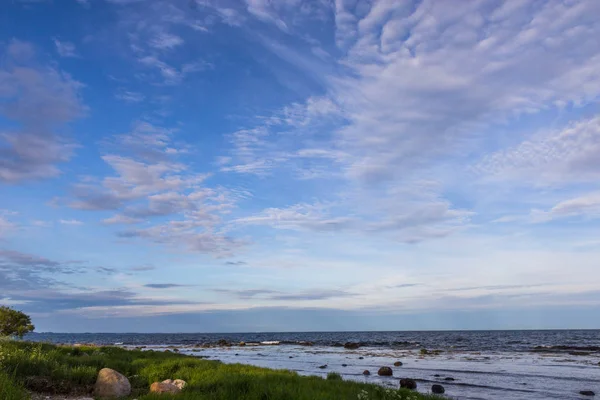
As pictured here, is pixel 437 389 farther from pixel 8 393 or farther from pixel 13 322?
pixel 13 322

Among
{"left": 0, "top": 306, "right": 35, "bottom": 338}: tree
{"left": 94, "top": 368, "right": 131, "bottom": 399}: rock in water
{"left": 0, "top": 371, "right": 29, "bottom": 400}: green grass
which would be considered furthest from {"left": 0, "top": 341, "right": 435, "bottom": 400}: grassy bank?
Result: {"left": 0, "top": 306, "right": 35, "bottom": 338}: tree

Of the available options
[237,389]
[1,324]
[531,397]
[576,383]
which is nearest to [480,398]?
[531,397]

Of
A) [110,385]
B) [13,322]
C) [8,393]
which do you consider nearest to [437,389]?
[110,385]

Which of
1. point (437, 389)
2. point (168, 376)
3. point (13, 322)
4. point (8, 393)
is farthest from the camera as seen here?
point (13, 322)

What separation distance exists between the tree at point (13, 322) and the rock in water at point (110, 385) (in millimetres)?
33310

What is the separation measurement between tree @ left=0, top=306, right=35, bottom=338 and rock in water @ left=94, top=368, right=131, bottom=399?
33.3 meters

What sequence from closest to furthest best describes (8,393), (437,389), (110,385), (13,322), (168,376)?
1. (8,393)
2. (110,385)
3. (168,376)
4. (437,389)
5. (13,322)

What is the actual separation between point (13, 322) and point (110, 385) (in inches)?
1412

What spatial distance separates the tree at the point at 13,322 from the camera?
137ft

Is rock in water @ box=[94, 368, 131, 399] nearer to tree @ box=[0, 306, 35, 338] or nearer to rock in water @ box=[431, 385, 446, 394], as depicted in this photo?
rock in water @ box=[431, 385, 446, 394]

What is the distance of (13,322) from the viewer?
4275 centimetres

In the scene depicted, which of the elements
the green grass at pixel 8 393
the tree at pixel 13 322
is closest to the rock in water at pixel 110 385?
the green grass at pixel 8 393

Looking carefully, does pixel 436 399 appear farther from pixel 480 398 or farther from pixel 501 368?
pixel 501 368

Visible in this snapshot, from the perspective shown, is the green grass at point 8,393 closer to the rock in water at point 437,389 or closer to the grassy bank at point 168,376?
the grassy bank at point 168,376
